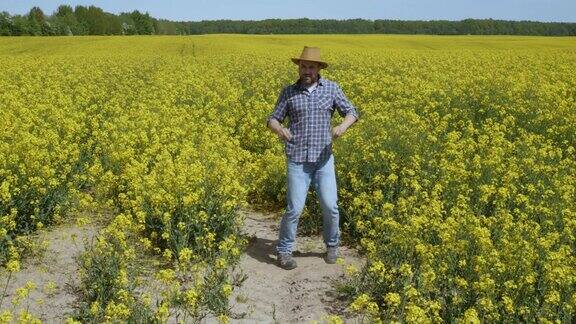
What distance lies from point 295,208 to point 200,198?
1.24m

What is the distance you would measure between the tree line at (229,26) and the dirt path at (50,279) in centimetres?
7188

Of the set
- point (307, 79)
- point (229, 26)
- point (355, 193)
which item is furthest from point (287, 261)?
point (229, 26)

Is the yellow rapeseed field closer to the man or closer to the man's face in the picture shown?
the man

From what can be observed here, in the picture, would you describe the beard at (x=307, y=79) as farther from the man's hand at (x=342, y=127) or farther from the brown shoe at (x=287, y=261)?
the brown shoe at (x=287, y=261)

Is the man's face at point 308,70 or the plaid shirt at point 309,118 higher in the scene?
the man's face at point 308,70

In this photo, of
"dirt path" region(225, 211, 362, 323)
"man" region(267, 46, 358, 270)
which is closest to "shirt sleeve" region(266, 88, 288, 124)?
"man" region(267, 46, 358, 270)

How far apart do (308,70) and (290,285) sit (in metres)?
1.99

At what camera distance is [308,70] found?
561cm

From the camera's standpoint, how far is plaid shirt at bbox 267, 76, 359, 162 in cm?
570

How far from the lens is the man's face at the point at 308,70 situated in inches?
219

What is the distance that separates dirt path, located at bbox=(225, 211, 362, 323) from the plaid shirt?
1.11 meters

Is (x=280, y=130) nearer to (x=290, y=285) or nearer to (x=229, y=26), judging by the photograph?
(x=290, y=285)

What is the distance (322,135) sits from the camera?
5.73 meters

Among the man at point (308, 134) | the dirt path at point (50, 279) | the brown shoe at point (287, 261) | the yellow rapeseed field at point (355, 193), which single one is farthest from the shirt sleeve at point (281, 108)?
the dirt path at point (50, 279)
